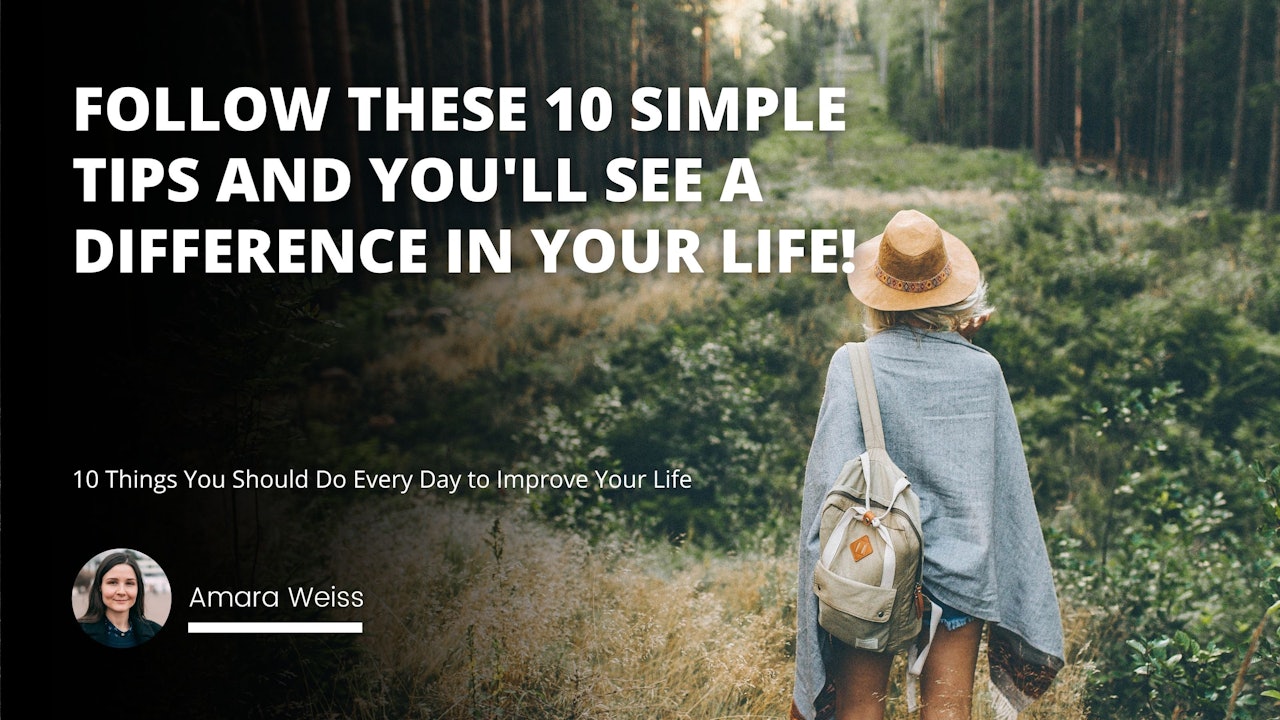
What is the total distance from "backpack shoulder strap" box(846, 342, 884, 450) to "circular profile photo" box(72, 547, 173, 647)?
3.60 meters

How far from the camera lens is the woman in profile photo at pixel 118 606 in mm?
4094

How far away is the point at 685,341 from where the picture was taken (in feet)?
16.5

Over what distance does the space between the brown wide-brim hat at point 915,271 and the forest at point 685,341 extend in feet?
6.30

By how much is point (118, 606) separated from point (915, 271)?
14.2 feet

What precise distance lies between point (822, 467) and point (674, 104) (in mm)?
3068

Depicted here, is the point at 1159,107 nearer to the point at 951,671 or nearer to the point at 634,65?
the point at 634,65

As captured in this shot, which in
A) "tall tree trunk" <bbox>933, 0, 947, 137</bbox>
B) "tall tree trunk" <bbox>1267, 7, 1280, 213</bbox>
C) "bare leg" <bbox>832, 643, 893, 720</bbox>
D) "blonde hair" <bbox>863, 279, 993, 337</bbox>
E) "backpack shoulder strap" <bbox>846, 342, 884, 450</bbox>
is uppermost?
"tall tree trunk" <bbox>933, 0, 947, 137</bbox>

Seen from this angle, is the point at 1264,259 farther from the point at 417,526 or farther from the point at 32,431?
the point at 32,431

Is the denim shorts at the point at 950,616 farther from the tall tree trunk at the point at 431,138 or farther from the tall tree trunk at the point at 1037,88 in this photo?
the tall tree trunk at the point at 1037,88

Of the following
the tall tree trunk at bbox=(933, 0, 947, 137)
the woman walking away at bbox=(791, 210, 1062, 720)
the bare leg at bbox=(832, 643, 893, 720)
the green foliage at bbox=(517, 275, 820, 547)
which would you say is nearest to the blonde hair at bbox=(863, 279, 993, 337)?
the woman walking away at bbox=(791, 210, 1062, 720)

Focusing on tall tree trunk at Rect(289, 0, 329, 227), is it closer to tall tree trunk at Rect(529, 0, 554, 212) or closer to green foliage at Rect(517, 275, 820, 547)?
tall tree trunk at Rect(529, 0, 554, 212)

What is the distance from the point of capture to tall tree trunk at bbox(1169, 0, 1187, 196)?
16.4 ft

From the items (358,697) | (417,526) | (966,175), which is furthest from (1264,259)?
(358,697)

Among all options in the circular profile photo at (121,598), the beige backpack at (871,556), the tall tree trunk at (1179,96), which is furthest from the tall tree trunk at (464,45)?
the tall tree trunk at (1179,96)
